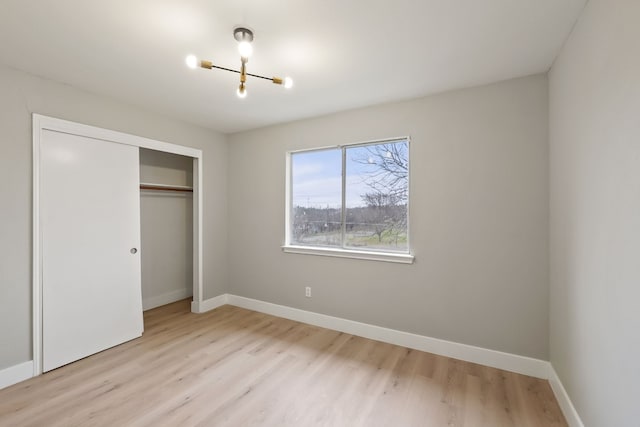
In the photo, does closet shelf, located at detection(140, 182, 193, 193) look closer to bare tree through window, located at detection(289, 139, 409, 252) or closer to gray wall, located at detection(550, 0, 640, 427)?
bare tree through window, located at detection(289, 139, 409, 252)

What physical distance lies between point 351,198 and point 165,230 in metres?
2.75

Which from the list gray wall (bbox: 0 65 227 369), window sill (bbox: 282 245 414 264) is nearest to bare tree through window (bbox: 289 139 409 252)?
window sill (bbox: 282 245 414 264)

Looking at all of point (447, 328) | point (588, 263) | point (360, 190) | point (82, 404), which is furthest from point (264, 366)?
point (588, 263)

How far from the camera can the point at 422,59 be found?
212 cm

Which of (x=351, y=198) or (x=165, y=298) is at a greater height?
(x=351, y=198)

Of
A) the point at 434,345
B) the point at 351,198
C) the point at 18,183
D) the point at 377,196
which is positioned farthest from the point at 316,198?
the point at 18,183

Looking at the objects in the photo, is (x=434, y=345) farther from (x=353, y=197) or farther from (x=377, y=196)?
(x=353, y=197)

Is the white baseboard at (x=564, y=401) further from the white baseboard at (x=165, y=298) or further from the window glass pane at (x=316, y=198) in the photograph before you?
the white baseboard at (x=165, y=298)

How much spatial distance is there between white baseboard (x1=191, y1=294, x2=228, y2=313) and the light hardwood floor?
749mm

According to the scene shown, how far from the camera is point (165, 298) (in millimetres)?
4113

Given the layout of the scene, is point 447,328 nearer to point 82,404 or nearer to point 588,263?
point 588,263

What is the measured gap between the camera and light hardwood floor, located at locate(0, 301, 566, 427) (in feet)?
6.19

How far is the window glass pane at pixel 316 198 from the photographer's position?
11.2ft

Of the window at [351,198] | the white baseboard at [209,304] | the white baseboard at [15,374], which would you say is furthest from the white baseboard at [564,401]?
the white baseboard at [15,374]
